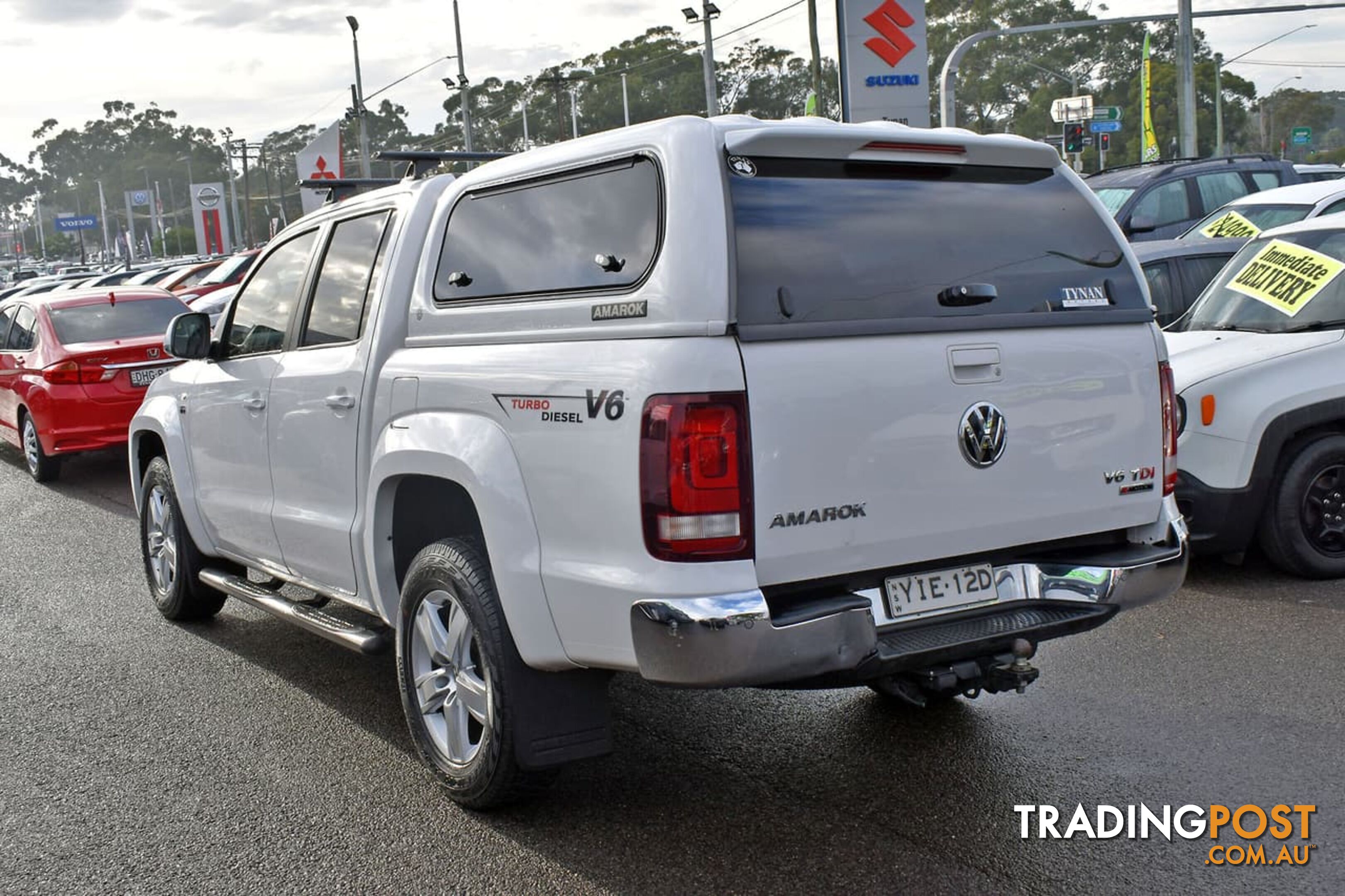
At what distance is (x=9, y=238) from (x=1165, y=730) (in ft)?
699

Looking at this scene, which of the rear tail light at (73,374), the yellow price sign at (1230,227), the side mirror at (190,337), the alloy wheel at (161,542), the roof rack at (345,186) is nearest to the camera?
the roof rack at (345,186)

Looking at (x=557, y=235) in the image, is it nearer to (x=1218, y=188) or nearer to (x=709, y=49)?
(x=1218, y=188)

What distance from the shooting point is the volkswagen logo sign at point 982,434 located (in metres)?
3.85

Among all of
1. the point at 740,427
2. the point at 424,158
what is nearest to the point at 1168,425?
the point at 740,427

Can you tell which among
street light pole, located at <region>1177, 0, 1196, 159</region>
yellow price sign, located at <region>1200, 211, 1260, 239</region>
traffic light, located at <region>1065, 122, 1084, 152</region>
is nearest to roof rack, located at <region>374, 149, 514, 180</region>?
yellow price sign, located at <region>1200, 211, 1260, 239</region>

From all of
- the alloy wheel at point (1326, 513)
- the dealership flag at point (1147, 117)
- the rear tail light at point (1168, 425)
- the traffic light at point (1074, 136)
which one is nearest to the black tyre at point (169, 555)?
the rear tail light at point (1168, 425)

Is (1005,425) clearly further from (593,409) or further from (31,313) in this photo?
(31,313)

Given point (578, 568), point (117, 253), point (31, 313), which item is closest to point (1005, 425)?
point (578, 568)

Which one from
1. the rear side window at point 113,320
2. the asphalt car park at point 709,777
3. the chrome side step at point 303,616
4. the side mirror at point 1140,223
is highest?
the side mirror at point 1140,223

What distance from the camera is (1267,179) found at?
659 inches

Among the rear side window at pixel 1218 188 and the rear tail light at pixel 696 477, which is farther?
the rear side window at pixel 1218 188

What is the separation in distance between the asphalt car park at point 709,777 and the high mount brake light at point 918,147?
202 cm

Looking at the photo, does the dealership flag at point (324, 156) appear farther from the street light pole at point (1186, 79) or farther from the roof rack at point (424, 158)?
the roof rack at point (424, 158)

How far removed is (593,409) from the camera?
11.9 feet
